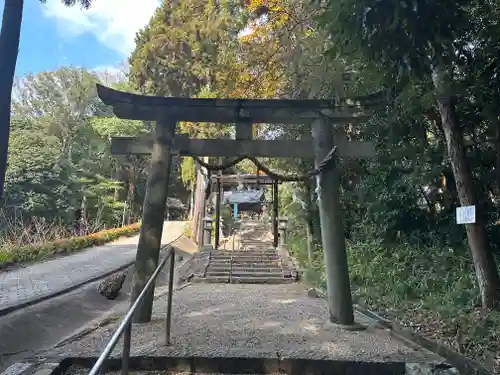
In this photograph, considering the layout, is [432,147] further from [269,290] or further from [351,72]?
[269,290]

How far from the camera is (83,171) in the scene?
77.7 feet

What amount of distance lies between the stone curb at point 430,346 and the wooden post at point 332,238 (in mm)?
474

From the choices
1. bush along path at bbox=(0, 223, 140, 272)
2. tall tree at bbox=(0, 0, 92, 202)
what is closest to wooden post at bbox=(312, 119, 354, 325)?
tall tree at bbox=(0, 0, 92, 202)

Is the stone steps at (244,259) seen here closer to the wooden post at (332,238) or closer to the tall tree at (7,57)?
the wooden post at (332,238)

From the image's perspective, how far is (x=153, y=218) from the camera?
5.22 m

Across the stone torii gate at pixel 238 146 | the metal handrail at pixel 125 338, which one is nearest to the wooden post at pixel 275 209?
the stone torii gate at pixel 238 146

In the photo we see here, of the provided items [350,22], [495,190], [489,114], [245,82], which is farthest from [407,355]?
[245,82]

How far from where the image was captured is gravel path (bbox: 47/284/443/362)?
12.8ft

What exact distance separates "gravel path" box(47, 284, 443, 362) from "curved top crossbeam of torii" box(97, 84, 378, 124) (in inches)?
100

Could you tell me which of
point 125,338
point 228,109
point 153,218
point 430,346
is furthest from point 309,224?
point 125,338

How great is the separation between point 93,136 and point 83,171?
121 inches

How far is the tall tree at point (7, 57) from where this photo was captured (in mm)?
5773

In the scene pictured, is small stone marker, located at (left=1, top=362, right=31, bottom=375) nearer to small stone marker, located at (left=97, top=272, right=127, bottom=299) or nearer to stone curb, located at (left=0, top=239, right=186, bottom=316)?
stone curb, located at (left=0, top=239, right=186, bottom=316)

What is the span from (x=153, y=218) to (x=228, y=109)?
1.65 metres
